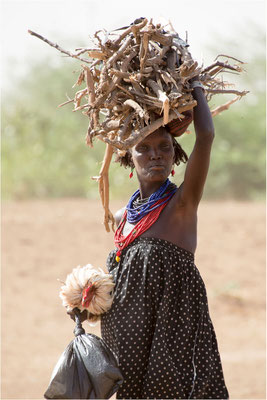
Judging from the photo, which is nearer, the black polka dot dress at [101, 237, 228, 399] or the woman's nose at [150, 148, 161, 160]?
the black polka dot dress at [101, 237, 228, 399]

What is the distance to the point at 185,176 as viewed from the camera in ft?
11.0

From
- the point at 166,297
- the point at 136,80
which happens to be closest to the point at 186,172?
the point at 136,80

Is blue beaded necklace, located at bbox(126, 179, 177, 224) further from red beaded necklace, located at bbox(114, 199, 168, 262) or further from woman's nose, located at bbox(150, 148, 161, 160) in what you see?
woman's nose, located at bbox(150, 148, 161, 160)

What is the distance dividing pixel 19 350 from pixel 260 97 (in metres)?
10.8

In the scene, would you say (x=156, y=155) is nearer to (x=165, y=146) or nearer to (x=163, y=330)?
(x=165, y=146)

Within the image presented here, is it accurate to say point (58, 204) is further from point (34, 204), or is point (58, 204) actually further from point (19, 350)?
point (19, 350)

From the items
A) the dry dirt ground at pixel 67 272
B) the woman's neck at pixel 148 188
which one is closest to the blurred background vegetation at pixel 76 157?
the dry dirt ground at pixel 67 272

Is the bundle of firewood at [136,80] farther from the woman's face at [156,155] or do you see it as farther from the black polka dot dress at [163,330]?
the black polka dot dress at [163,330]

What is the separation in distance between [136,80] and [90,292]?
3.28ft

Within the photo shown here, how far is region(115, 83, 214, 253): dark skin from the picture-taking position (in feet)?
10.8

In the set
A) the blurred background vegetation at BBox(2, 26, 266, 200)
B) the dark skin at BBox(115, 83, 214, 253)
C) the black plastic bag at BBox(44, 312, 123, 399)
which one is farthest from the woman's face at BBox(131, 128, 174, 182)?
the blurred background vegetation at BBox(2, 26, 266, 200)

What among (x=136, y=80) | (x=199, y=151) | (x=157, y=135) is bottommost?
(x=199, y=151)

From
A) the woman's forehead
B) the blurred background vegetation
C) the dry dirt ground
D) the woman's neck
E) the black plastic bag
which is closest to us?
the black plastic bag

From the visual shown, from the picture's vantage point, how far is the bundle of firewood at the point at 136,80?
323 centimetres
